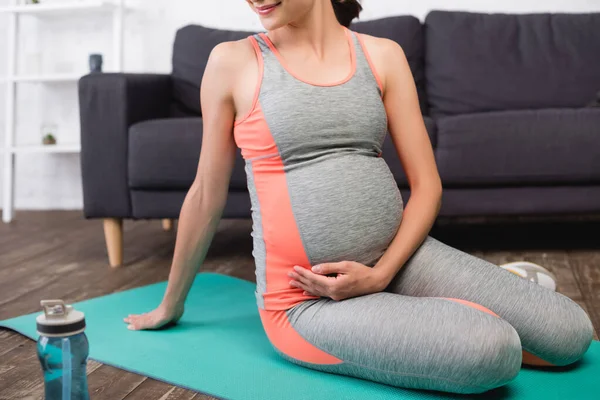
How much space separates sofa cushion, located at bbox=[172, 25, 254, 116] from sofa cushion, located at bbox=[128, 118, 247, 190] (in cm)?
60

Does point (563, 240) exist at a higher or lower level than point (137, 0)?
lower

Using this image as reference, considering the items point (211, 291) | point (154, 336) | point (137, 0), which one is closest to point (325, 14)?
point (154, 336)

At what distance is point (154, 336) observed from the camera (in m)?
1.55

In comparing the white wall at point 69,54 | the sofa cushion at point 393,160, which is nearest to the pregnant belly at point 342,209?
the sofa cushion at point 393,160

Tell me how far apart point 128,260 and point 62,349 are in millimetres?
1521

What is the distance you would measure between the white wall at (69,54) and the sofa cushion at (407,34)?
1.90 feet

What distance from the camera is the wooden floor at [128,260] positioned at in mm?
1337

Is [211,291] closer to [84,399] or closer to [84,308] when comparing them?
[84,308]

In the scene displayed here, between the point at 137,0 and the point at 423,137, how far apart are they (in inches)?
106

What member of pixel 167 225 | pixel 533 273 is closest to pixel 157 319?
pixel 533 273

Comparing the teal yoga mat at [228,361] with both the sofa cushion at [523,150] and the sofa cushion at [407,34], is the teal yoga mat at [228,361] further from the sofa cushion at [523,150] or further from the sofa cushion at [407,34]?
the sofa cushion at [407,34]

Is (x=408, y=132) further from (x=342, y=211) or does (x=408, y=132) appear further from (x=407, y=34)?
(x=407, y=34)

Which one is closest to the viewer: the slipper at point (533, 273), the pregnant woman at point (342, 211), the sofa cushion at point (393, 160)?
the pregnant woman at point (342, 211)

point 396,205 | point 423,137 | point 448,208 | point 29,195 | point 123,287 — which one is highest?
point 423,137
